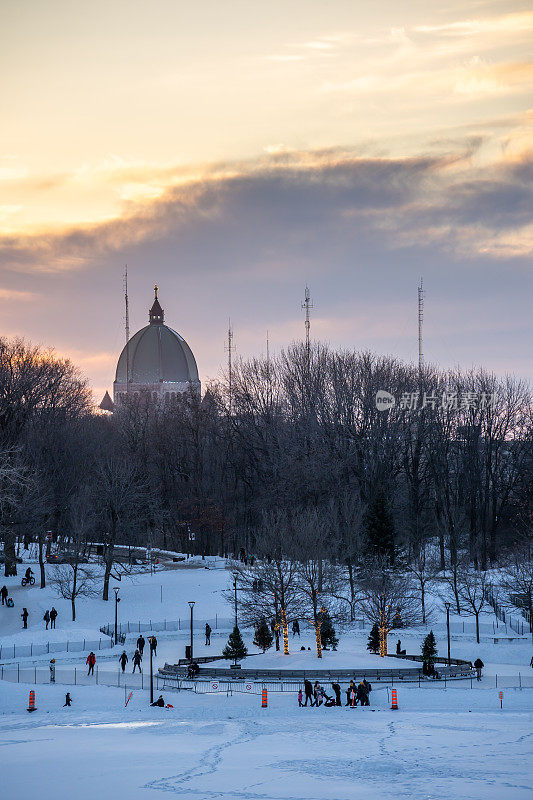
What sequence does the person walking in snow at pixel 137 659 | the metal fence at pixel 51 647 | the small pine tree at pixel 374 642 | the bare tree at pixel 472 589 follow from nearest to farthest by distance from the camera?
1. the person walking in snow at pixel 137 659
2. the small pine tree at pixel 374 642
3. the metal fence at pixel 51 647
4. the bare tree at pixel 472 589

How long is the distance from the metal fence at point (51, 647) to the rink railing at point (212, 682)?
172 inches

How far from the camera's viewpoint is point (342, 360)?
8069 cm

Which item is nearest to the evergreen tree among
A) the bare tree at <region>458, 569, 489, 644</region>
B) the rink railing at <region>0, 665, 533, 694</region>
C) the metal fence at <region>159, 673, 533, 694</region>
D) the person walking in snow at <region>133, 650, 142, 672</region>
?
the bare tree at <region>458, 569, 489, 644</region>

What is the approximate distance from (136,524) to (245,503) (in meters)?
10.6

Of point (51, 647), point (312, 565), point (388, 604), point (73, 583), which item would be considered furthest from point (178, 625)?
point (388, 604)

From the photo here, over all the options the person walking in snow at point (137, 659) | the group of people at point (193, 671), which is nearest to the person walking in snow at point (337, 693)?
the group of people at point (193, 671)

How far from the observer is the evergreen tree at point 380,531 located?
61.2m

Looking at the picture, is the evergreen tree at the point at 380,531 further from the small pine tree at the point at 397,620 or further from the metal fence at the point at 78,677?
the metal fence at the point at 78,677

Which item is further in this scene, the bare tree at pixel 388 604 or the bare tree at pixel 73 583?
the bare tree at pixel 73 583

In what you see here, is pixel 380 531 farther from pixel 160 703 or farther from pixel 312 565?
pixel 160 703

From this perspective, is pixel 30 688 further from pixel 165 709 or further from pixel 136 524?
pixel 136 524

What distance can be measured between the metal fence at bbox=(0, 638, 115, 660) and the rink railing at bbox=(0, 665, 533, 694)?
436cm

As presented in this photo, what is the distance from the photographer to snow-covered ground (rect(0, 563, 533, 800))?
892 inches

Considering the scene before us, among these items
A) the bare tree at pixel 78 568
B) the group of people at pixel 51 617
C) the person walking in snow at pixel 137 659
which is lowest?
the person walking in snow at pixel 137 659
